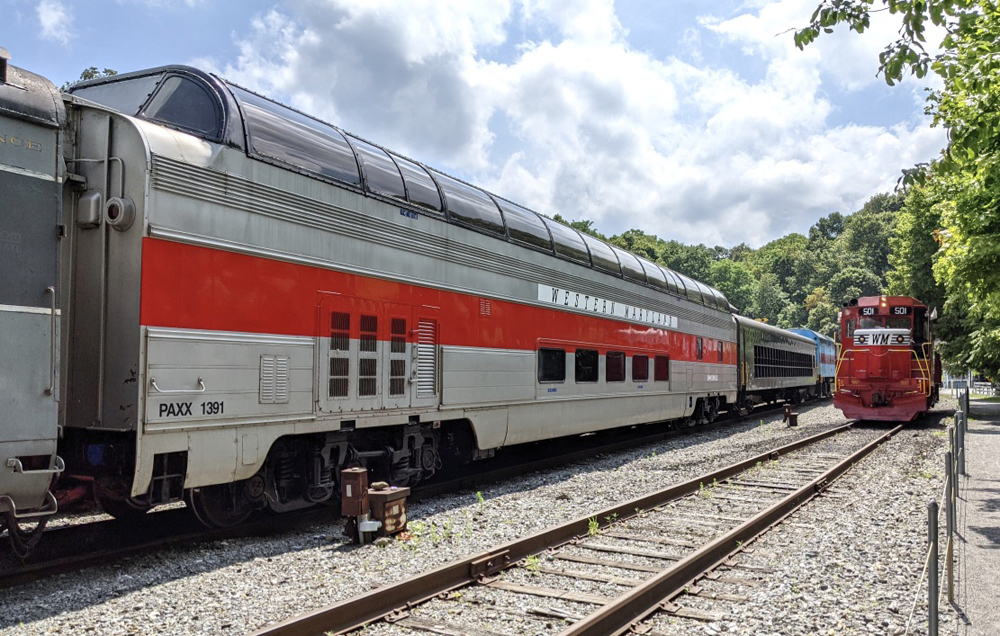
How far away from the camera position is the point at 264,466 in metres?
7.50

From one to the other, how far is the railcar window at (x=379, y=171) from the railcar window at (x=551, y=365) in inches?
160

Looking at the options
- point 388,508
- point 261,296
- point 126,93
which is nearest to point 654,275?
point 388,508

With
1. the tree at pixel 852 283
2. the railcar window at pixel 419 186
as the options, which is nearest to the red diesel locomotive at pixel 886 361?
the railcar window at pixel 419 186

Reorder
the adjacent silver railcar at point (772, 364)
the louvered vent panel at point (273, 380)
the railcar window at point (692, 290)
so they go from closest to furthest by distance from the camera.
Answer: the louvered vent panel at point (273, 380), the railcar window at point (692, 290), the adjacent silver railcar at point (772, 364)

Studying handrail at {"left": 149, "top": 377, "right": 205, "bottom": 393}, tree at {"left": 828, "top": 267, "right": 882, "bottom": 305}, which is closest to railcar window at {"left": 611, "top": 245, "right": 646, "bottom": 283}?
handrail at {"left": 149, "top": 377, "right": 205, "bottom": 393}

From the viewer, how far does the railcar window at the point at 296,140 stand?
7.39 meters

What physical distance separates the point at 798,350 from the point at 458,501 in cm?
2881

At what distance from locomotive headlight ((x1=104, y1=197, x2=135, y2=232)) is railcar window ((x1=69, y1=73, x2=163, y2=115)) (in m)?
1.83

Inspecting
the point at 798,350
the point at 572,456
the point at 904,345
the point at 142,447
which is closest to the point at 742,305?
the point at 798,350

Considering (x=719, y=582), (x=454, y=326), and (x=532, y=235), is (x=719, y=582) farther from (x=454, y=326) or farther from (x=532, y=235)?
(x=532, y=235)

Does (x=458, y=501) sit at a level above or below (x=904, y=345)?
below

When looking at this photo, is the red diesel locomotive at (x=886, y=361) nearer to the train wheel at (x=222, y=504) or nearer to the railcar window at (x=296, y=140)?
the railcar window at (x=296, y=140)

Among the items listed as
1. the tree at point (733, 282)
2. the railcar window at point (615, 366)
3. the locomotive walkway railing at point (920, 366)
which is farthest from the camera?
the tree at point (733, 282)

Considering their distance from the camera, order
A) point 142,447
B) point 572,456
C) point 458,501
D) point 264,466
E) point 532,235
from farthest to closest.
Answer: point 572,456 < point 532,235 < point 458,501 < point 264,466 < point 142,447
